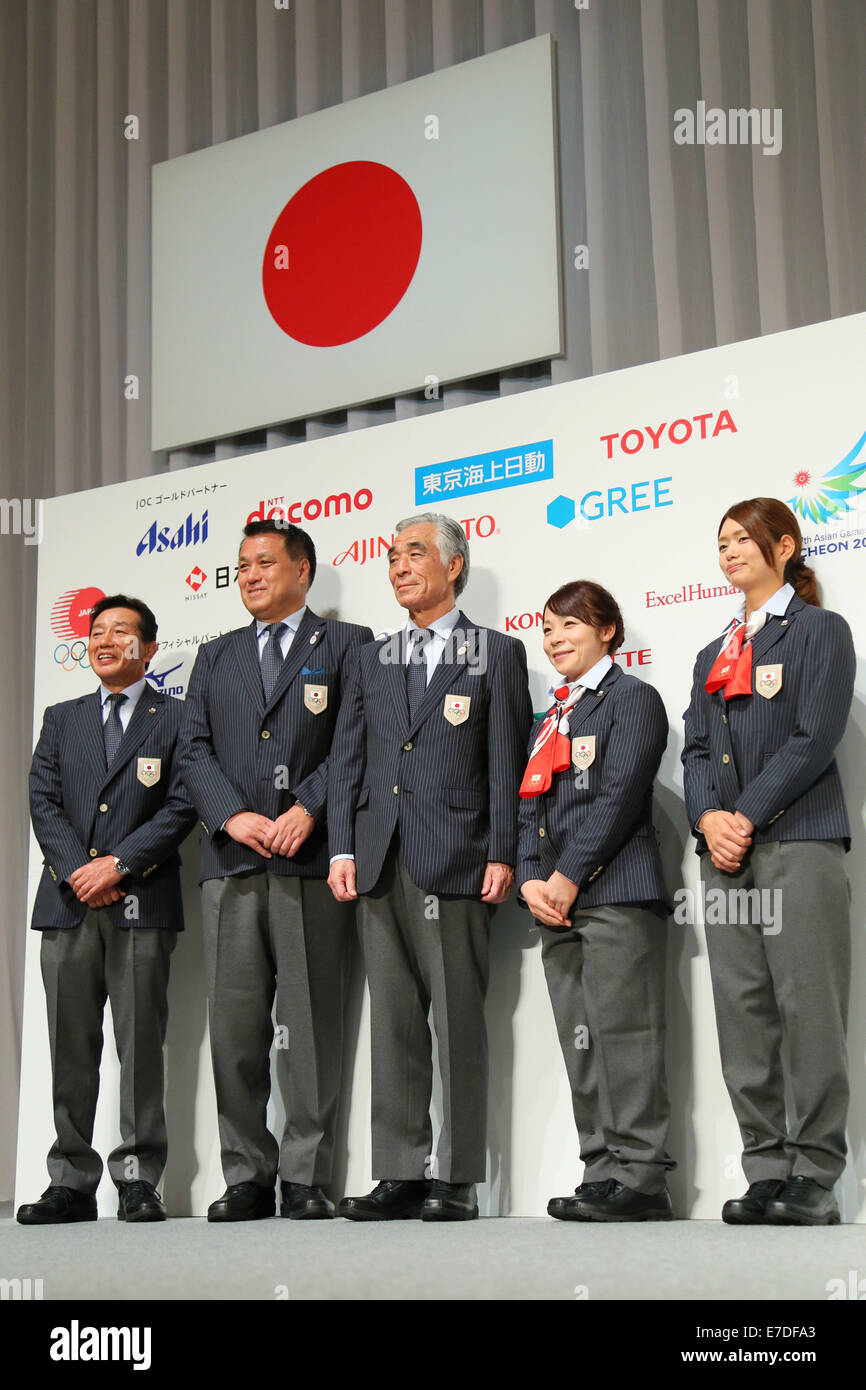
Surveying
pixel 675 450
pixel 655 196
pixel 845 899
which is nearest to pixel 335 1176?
pixel 845 899

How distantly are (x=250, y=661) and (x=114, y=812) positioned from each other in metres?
0.58

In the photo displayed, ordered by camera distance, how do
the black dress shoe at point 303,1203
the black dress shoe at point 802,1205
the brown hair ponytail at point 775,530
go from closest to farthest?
the black dress shoe at point 802,1205, the brown hair ponytail at point 775,530, the black dress shoe at point 303,1203

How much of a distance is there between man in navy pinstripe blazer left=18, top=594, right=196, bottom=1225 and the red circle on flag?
1.96 metres

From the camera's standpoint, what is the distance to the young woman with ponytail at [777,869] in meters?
3.05

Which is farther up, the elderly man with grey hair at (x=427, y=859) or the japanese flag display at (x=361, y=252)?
the japanese flag display at (x=361, y=252)

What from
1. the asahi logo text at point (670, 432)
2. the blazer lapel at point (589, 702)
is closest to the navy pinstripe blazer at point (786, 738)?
the blazer lapel at point (589, 702)

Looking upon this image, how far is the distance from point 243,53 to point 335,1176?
14.5 ft

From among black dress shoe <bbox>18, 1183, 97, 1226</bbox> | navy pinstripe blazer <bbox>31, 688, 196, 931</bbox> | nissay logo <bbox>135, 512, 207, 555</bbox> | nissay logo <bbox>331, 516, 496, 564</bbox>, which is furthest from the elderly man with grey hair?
nissay logo <bbox>135, 512, 207, 555</bbox>

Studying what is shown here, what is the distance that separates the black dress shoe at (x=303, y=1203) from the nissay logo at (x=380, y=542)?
1.71 meters

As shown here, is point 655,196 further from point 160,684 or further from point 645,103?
point 160,684

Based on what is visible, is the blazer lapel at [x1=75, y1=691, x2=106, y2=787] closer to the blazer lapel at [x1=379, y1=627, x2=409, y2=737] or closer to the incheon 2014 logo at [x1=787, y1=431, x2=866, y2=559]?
the blazer lapel at [x1=379, y1=627, x2=409, y2=737]

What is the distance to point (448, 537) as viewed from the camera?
3.81 metres

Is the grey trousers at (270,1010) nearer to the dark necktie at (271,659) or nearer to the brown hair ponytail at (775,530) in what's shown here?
the dark necktie at (271,659)

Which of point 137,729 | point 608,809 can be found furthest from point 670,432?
point 137,729
